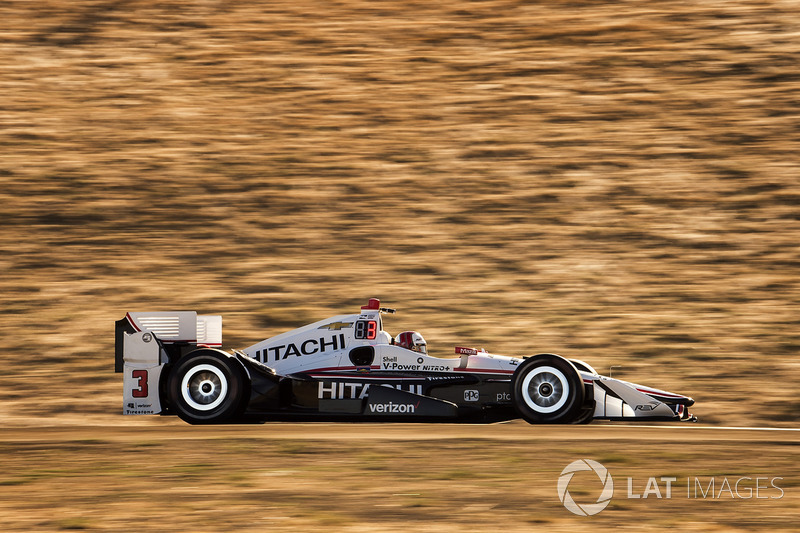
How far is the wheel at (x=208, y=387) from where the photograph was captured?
1076cm

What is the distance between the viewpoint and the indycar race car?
10.5 m

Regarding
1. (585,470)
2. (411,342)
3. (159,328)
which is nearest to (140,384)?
(159,328)

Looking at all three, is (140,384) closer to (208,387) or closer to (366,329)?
(208,387)

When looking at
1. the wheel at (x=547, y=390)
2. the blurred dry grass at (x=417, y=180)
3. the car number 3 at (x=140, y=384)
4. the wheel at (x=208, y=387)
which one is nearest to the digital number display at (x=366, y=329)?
the wheel at (x=208, y=387)

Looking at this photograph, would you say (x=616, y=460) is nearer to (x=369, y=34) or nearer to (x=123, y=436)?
(x=123, y=436)

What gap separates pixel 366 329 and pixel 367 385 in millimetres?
712

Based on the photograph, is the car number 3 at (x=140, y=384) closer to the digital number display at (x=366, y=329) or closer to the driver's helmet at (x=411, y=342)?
the digital number display at (x=366, y=329)

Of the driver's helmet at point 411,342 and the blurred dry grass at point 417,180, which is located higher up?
the blurred dry grass at point 417,180

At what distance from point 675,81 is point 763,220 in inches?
257

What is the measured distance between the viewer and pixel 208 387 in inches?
428

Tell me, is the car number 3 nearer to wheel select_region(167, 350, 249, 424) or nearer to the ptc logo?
wheel select_region(167, 350, 249, 424)

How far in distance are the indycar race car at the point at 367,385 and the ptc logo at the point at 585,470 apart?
1.22 metres

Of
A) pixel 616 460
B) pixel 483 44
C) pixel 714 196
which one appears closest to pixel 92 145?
pixel 483 44

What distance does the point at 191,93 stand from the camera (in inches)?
1032
